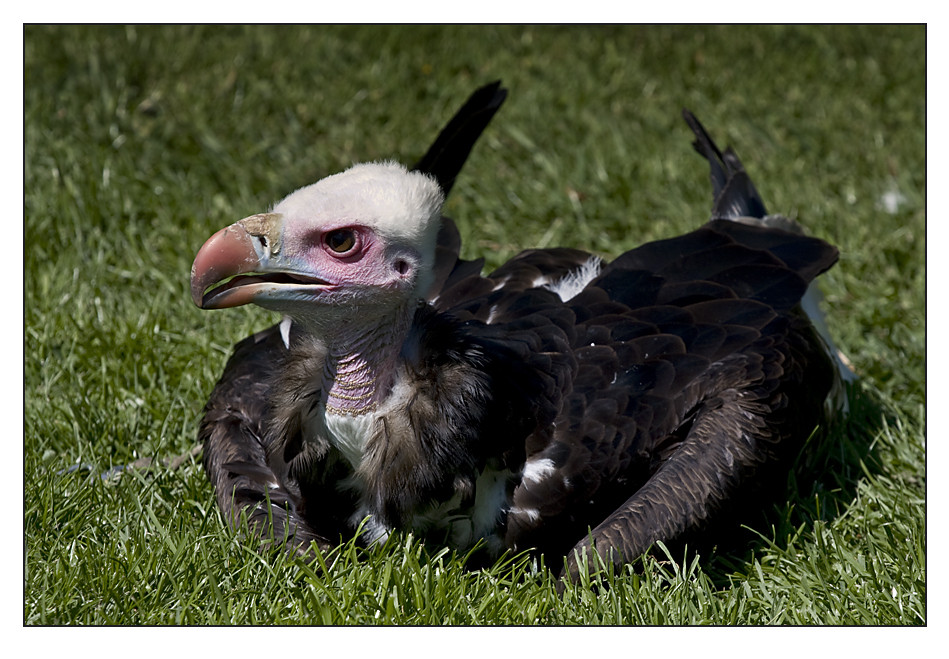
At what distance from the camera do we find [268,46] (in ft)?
26.8

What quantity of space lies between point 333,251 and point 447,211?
3999 mm

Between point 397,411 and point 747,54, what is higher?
point 747,54

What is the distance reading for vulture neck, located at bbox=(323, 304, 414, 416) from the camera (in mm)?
3674

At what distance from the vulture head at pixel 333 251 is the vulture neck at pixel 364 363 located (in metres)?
0.04

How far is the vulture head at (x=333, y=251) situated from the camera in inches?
132

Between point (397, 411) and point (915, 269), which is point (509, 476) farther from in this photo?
point (915, 269)

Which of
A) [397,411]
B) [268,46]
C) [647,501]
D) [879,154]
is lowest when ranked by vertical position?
[647,501]

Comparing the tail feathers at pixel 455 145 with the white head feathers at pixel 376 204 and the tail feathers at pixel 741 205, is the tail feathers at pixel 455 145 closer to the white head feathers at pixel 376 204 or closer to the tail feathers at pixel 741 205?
the white head feathers at pixel 376 204

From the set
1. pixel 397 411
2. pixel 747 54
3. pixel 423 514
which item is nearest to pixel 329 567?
pixel 423 514

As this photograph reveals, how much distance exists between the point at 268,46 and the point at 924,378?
514 cm

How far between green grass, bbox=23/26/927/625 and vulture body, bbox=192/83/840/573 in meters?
0.20

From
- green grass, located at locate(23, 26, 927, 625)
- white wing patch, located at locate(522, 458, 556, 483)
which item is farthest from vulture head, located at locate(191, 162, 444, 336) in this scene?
green grass, located at locate(23, 26, 927, 625)

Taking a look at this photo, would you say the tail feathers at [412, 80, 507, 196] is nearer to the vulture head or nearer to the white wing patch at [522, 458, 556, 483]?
the vulture head

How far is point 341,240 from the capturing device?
3465 millimetres
